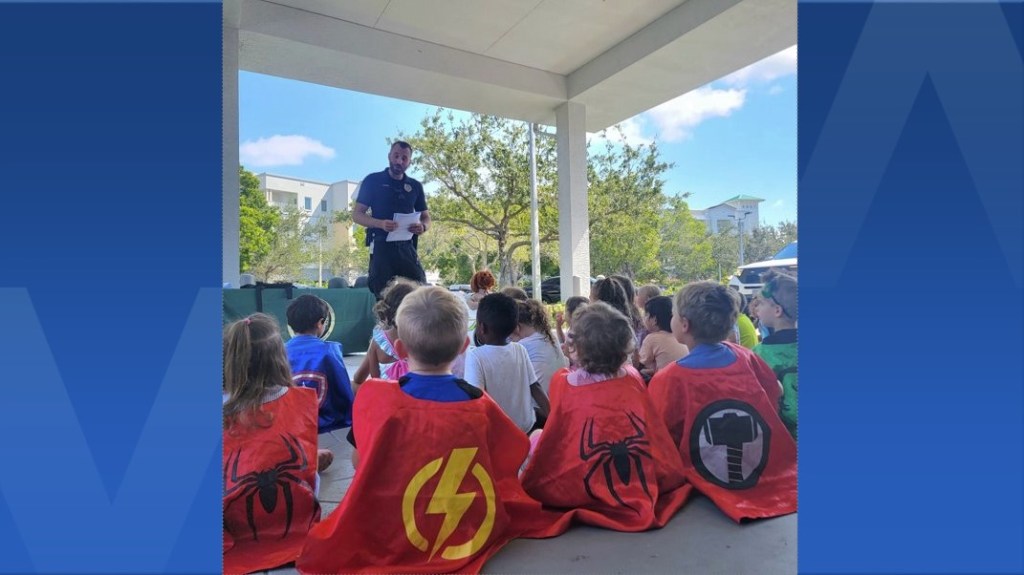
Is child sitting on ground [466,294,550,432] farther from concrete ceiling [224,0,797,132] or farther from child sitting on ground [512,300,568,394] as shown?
concrete ceiling [224,0,797,132]

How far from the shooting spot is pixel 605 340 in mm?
2217

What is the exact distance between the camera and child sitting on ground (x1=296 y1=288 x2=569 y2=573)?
169cm

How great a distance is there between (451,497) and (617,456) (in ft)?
2.20

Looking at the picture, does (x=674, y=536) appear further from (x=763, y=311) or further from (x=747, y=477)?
(x=763, y=311)

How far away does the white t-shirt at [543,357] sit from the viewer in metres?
2.95

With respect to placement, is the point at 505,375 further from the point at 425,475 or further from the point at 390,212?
the point at 390,212

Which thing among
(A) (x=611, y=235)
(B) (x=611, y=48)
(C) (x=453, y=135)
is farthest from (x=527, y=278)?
(B) (x=611, y=48)

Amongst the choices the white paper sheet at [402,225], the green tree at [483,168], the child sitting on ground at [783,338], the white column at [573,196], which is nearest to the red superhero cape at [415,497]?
the child sitting on ground at [783,338]

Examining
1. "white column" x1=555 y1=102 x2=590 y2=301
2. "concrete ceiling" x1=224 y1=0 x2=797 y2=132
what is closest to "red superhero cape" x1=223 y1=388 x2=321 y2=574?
"concrete ceiling" x1=224 y1=0 x2=797 y2=132

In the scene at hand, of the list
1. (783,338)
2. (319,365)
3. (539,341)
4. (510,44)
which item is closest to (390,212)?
(319,365)

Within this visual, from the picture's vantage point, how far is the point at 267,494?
1.84 metres

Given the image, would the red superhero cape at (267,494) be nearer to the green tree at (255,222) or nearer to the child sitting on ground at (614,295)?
the child sitting on ground at (614,295)

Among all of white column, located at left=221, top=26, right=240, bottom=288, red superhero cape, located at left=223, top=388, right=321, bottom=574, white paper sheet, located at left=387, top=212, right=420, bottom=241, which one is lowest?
red superhero cape, located at left=223, top=388, right=321, bottom=574

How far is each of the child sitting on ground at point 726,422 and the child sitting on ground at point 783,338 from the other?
180 mm
